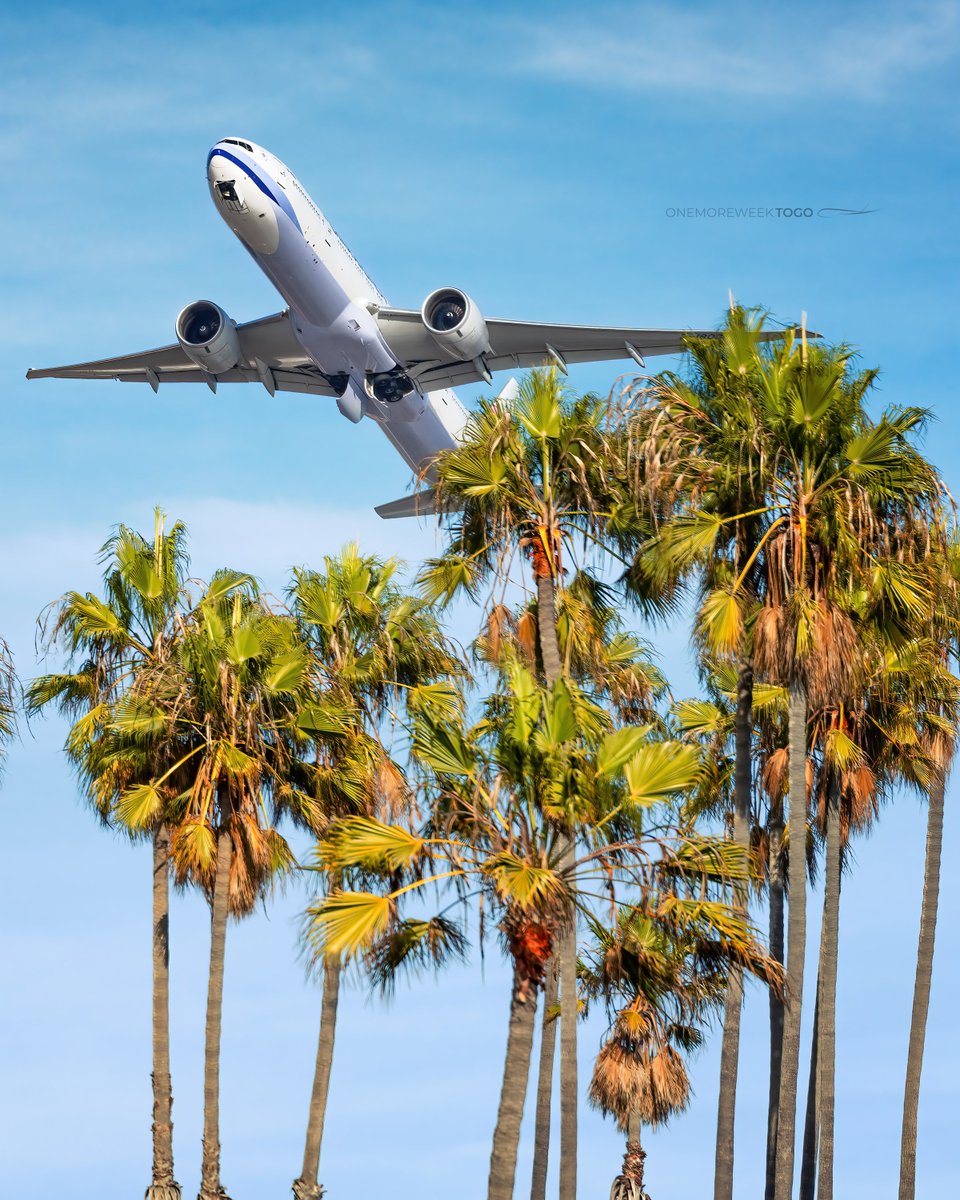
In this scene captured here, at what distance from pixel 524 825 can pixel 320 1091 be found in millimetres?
10045

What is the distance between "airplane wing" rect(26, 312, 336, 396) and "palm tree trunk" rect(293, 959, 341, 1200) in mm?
26095

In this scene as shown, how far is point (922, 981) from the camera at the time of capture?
23438 mm

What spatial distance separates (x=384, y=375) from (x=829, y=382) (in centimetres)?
2755

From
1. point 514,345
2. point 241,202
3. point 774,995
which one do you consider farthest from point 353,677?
point 514,345

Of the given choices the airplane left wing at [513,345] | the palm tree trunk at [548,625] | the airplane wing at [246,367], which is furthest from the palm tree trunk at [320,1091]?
the airplane wing at [246,367]

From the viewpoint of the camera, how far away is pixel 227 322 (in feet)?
143

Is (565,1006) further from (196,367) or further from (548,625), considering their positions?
(196,367)

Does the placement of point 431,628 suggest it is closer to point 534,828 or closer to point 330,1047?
point 330,1047

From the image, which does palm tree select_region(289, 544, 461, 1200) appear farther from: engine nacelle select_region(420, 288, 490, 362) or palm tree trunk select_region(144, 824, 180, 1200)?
engine nacelle select_region(420, 288, 490, 362)

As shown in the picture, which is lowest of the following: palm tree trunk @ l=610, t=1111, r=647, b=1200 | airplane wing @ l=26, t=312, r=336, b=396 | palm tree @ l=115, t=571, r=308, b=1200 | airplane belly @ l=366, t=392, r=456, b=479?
palm tree trunk @ l=610, t=1111, r=647, b=1200

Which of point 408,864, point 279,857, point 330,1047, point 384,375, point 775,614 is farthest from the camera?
point 384,375

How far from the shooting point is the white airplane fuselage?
38.2m

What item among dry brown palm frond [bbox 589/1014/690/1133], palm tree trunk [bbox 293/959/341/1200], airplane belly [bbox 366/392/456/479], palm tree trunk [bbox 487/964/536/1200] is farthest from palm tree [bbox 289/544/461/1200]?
Result: airplane belly [bbox 366/392/456/479]

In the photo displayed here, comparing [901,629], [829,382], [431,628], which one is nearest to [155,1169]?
[431,628]
